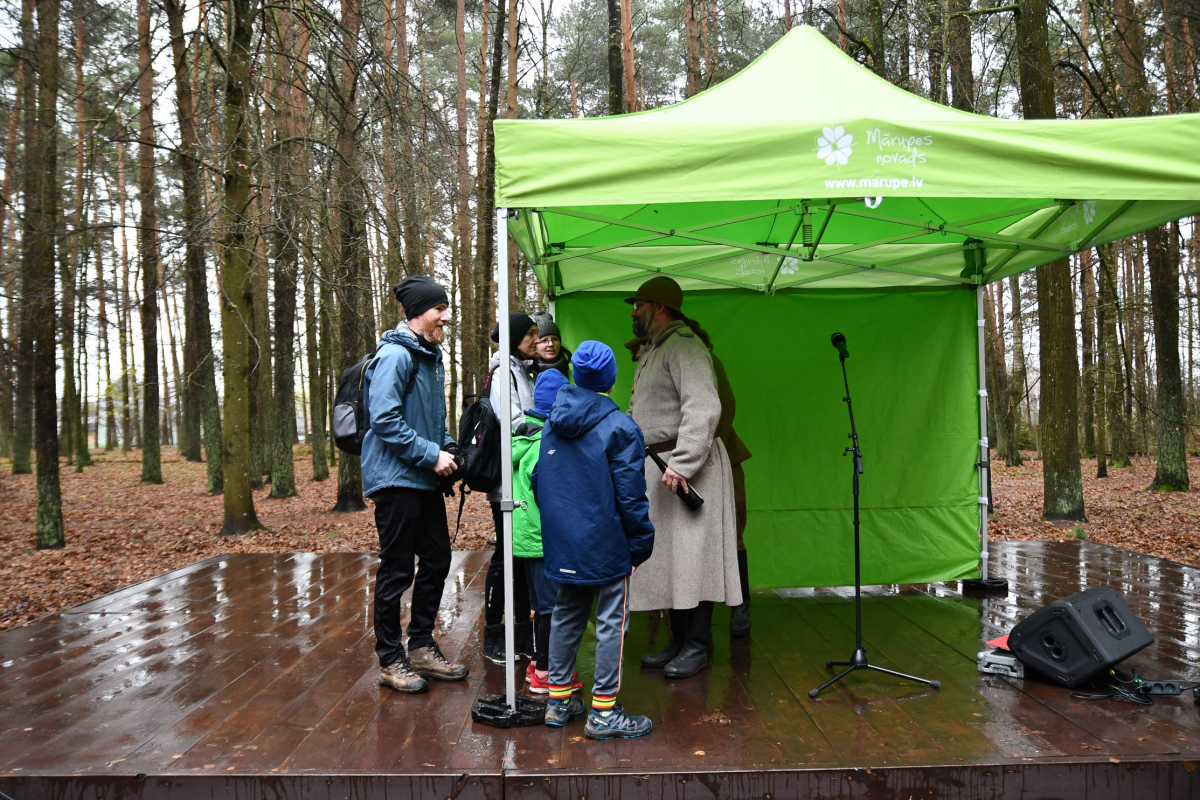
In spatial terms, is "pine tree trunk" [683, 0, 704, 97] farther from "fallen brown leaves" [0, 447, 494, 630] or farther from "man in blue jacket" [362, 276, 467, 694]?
"man in blue jacket" [362, 276, 467, 694]

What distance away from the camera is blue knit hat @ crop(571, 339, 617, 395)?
3018 millimetres

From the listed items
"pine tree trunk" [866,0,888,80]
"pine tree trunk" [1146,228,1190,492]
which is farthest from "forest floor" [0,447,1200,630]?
"pine tree trunk" [866,0,888,80]

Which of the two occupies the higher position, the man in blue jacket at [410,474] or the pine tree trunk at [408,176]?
the pine tree trunk at [408,176]

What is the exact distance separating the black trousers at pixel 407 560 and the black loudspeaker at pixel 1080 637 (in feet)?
8.77

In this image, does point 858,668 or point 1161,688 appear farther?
point 858,668

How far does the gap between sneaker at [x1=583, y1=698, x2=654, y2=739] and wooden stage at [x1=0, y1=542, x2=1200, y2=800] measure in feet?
0.19

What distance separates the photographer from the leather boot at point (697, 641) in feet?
12.3

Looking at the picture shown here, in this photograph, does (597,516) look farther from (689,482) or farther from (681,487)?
(689,482)

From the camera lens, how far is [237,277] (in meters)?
8.48

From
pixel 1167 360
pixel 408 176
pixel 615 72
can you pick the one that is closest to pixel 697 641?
pixel 408 176

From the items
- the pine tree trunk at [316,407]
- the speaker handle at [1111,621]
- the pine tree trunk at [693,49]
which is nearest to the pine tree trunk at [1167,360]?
the pine tree trunk at [693,49]

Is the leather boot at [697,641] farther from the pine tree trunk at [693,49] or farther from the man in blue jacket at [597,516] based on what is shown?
the pine tree trunk at [693,49]

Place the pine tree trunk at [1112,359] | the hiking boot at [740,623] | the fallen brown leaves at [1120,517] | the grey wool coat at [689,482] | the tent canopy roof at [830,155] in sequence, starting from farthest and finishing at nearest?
1. the pine tree trunk at [1112,359]
2. the fallen brown leaves at [1120,517]
3. the hiking boot at [740,623]
4. the grey wool coat at [689,482]
5. the tent canopy roof at [830,155]

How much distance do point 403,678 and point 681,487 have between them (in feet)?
4.95
